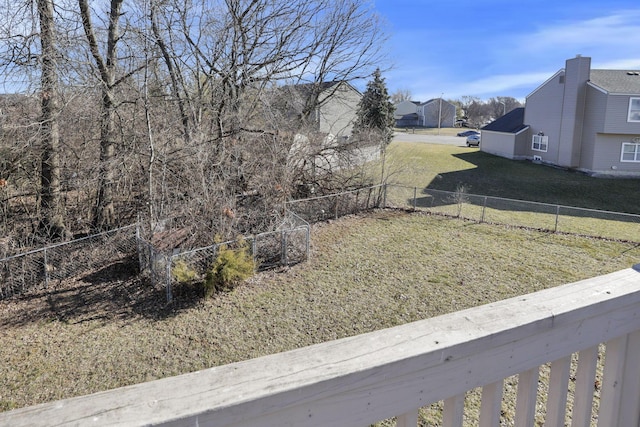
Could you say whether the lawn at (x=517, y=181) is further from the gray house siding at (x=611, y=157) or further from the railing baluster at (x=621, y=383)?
the railing baluster at (x=621, y=383)

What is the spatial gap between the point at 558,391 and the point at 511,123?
31.8m

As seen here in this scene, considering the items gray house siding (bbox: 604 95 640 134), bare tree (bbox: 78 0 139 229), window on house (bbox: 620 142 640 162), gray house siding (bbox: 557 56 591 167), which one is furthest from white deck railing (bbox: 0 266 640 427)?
gray house siding (bbox: 557 56 591 167)

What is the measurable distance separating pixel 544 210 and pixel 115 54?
12.5 metres

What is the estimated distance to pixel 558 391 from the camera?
4.26 ft

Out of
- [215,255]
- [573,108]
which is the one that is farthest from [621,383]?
[573,108]

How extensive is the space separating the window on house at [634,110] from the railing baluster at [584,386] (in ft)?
83.6

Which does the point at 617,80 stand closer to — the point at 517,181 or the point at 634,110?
the point at 634,110

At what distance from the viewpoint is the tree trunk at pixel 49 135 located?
26.1 ft

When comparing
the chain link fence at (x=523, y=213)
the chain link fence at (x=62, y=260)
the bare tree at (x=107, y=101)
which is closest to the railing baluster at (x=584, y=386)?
the chain link fence at (x=62, y=260)

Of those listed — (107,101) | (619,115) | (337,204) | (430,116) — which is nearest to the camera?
(107,101)

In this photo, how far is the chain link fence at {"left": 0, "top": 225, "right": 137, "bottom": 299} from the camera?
24.3 ft

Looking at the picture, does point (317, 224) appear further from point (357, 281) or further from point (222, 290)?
point (222, 290)

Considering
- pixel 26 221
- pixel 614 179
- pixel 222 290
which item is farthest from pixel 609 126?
pixel 26 221

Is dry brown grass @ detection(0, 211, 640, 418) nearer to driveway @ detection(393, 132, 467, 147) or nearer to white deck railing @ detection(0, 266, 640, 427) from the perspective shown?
white deck railing @ detection(0, 266, 640, 427)
